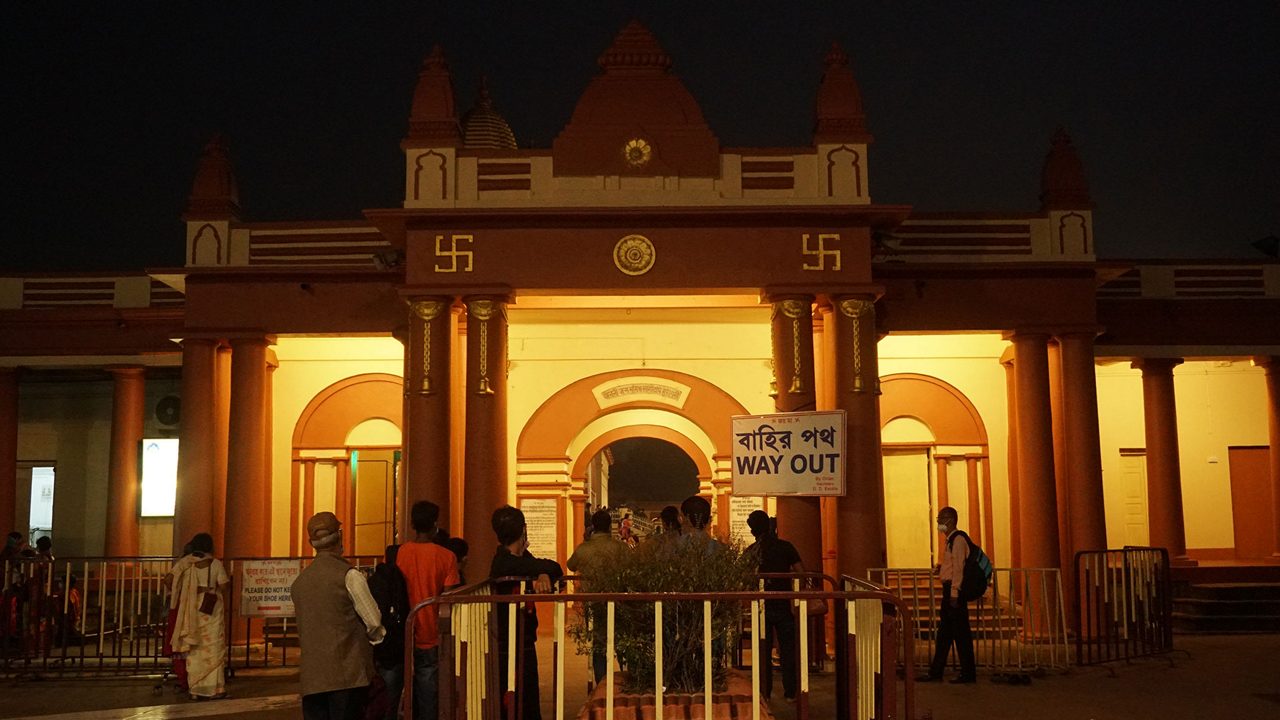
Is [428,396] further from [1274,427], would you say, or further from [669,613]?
[1274,427]

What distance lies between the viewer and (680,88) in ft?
50.6

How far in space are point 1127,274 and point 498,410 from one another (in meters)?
10.1

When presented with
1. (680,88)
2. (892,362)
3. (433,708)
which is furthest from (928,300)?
(433,708)

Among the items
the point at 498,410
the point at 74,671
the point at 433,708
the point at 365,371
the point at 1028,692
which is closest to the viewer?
the point at 433,708

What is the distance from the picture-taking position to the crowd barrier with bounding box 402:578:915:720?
668cm

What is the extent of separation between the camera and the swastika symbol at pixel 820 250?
48.7 feet

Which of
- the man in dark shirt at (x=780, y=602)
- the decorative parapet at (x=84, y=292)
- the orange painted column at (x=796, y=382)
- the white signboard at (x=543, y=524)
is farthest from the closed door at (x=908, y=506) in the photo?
the decorative parapet at (x=84, y=292)

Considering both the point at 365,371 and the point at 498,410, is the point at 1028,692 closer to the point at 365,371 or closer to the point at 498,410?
the point at 498,410

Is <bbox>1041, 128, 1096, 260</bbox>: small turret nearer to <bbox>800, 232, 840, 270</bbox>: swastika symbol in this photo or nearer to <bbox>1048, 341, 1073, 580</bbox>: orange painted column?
<bbox>1048, 341, 1073, 580</bbox>: orange painted column

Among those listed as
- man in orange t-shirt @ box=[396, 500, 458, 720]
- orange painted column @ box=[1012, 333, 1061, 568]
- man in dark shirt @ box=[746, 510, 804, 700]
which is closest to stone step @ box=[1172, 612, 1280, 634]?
orange painted column @ box=[1012, 333, 1061, 568]

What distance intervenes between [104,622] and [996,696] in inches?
418

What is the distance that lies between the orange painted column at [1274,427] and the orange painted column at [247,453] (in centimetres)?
1475

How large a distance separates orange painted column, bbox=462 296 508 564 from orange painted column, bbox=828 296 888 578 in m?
3.99

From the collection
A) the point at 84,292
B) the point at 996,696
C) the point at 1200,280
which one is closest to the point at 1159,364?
the point at 1200,280
